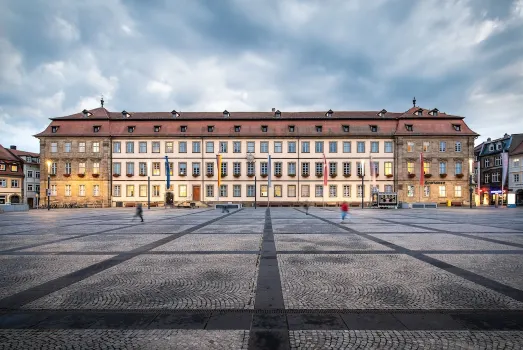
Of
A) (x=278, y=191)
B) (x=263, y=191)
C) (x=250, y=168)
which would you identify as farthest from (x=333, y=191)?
(x=250, y=168)

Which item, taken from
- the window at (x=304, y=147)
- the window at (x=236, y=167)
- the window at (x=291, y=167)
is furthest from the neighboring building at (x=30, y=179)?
the window at (x=304, y=147)

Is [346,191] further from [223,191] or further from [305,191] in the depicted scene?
[223,191]

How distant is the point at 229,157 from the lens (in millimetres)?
46750

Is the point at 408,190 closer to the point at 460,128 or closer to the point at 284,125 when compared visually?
the point at 460,128

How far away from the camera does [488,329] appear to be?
414 cm

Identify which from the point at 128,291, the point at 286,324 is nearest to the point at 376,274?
the point at 286,324

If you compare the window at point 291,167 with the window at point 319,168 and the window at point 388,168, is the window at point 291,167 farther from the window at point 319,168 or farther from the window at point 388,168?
the window at point 388,168

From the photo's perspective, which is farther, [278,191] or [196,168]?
[196,168]

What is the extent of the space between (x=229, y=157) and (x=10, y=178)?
43867mm

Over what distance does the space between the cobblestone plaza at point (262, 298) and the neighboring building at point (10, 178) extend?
5843 centimetres

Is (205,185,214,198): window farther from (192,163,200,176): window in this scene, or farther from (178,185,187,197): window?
(178,185,187,197): window

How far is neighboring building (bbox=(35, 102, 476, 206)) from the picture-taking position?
46156 mm

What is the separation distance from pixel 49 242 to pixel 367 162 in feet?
142

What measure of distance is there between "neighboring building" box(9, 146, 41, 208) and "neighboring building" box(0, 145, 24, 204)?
2.73 feet
